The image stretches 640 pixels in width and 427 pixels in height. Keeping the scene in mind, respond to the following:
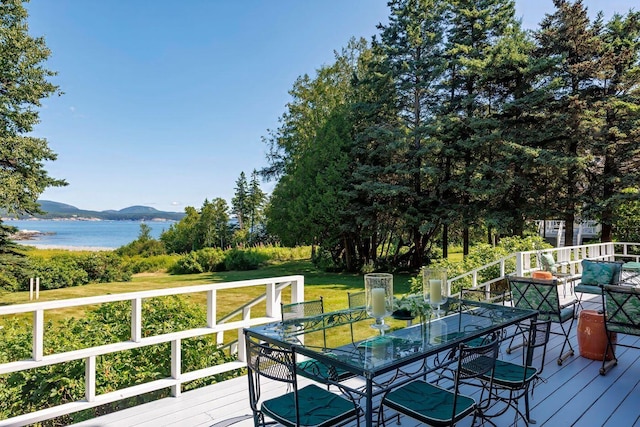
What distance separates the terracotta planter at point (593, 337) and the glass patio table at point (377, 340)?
5.20 feet

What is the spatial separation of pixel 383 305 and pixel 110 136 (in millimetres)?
25031

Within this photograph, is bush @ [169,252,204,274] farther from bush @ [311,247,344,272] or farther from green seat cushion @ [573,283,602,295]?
green seat cushion @ [573,283,602,295]

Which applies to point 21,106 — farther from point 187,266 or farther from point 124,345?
point 124,345

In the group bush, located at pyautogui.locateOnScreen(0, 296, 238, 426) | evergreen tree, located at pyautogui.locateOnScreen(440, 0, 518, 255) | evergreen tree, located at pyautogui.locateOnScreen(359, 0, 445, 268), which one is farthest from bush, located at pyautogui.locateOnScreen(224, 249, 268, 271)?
bush, located at pyautogui.locateOnScreen(0, 296, 238, 426)

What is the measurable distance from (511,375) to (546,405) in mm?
734

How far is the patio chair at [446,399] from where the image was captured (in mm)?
1938

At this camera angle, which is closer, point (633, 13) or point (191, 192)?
point (633, 13)

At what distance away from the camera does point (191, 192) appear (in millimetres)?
35562

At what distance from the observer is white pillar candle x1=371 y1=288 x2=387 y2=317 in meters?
2.46

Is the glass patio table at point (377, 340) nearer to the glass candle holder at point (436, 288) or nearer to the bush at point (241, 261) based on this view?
the glass candle holder at point (436, 288)

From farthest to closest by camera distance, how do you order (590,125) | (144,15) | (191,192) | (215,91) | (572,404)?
1. (191,192)
2. (215,91)
3. (144,15)
4. (590,125)
5. (572,404)

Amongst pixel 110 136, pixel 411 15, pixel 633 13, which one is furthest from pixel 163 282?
pixel 633 13

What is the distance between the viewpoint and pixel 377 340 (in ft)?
7.82

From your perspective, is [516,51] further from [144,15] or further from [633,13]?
[144,15]
